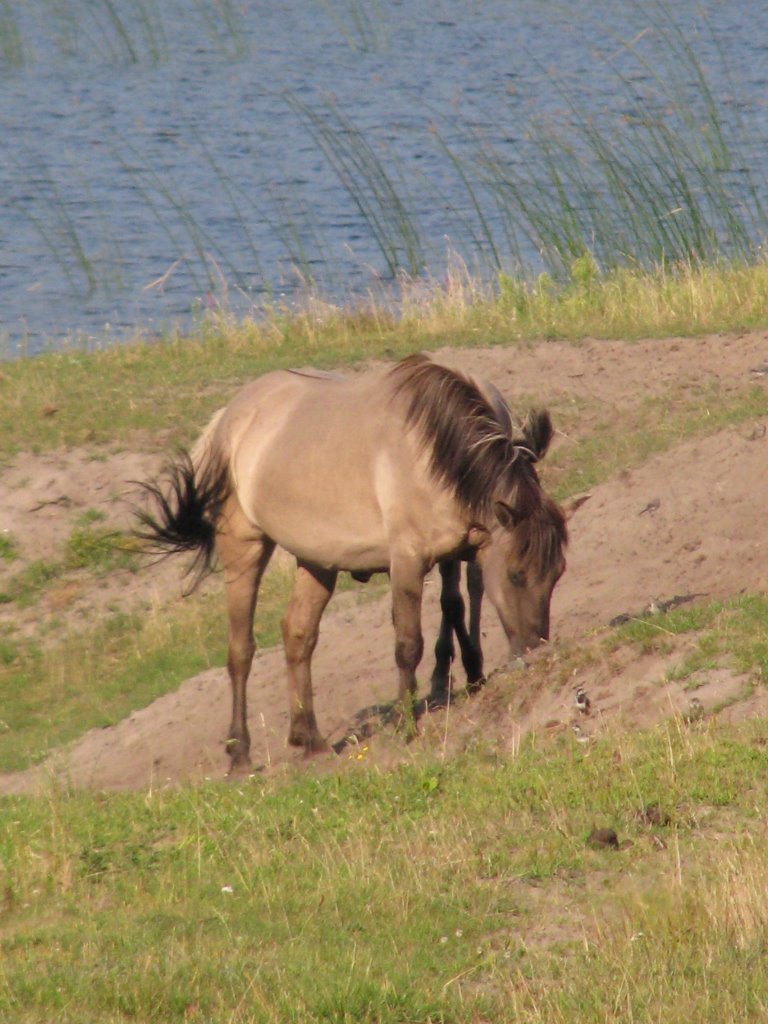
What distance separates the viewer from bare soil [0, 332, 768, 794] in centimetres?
743

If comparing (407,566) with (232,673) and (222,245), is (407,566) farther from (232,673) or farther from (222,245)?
(222,245)

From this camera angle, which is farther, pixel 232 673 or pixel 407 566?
pixel 232 673

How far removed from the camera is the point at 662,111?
24.5 meters

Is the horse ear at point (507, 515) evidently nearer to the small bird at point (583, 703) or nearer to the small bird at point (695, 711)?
the small bird at point (583, 703)

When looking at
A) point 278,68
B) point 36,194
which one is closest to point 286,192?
point 36,194

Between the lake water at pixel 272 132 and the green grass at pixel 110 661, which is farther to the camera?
the lake water at pixel 272 132

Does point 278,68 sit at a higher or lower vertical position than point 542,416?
lower

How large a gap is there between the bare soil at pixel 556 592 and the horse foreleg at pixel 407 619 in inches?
7.9

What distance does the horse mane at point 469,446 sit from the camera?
7.42 meters

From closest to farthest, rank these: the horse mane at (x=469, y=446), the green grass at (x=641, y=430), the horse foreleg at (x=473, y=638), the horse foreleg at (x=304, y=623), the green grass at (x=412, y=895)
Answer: the green grass at (x=412, y=895), the horse mane at (x=469, y=446), the horse foreleg at (x=473, y=638), the horse foreleg at (x=304, y=623), the green grass at (x=641, y=430)

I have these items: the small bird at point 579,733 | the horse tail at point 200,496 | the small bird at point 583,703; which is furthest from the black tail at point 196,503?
the small bird at point 579,733

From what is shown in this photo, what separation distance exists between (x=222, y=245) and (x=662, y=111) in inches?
290

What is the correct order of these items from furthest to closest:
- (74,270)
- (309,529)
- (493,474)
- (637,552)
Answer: (74,270) < (637,552) < (309,529) < (493,474)

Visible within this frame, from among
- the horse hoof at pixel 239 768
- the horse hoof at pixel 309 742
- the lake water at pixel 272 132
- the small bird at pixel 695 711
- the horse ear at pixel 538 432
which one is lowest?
the lake water at pixel 272 132
